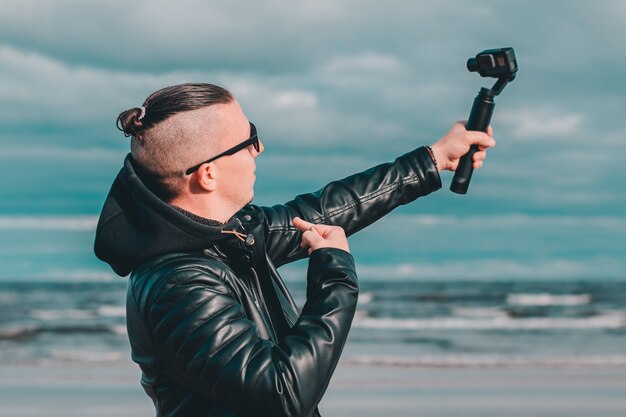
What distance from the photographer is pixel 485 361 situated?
35.5ft

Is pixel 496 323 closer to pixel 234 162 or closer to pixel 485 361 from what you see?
pixel 485 361

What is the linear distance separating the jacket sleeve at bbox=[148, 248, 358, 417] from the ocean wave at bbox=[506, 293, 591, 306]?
69.3 feet

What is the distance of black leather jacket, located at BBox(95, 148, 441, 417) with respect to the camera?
1854 mm

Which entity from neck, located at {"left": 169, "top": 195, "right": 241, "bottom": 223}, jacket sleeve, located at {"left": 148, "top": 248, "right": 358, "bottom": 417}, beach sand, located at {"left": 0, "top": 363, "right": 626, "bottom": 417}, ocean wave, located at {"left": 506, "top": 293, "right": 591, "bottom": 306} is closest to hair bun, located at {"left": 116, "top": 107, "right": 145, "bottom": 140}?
neck, located at {"left": 169, "top": 195, "right": 241, "bottom": 223}

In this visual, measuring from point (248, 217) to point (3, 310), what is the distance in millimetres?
20098

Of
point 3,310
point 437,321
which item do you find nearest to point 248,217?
point 437,321

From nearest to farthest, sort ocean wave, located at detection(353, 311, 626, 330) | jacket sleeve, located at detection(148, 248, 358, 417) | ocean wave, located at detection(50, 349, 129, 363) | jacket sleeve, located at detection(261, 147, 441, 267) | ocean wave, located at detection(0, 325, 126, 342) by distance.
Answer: jacket sleeve, located at detection(148, 248, 358, 417) < jacket sleeve, located at detection(261, 147, 441, 267) < ocean wave, located at detection(50, 349, 129, 363) < ocean wave, located at detection(0, 325, 126, 342) < ocean wave, located at detection(353, 311, 626, 330)

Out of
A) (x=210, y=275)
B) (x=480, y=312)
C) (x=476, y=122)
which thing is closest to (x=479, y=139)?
(x=476, y=122)

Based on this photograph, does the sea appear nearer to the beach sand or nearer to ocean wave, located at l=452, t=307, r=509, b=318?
ocean wave, located at l=452, t=307, r=509, b=318

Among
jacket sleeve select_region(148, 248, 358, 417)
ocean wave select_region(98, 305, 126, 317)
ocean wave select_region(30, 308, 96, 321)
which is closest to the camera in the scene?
jacket sleeve select_region(148, 248, 358, 417)

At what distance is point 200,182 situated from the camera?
2.09m

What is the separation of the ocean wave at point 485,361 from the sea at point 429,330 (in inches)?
0.5

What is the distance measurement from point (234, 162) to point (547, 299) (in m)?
23.7

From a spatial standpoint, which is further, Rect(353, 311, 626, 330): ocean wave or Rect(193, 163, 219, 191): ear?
Rect(353, 311, 626, 330): ocean wave
